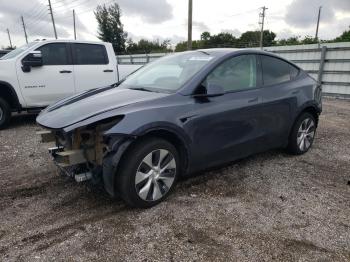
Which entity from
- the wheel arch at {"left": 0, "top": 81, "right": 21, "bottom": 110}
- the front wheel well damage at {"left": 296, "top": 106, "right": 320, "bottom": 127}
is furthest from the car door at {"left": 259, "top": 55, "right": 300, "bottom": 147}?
the wheel arch at {"left": 0, "top": 81, "right": 21, "bottom": 110}

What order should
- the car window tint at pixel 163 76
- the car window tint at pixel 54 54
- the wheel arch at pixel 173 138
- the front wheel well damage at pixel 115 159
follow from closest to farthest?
1. the front wheel well damage at pixel 115 159
2. the wheel arch at pixel 173 138
3. the car window tint at pixel 163 76
4. the car window tint at pixel 54 54

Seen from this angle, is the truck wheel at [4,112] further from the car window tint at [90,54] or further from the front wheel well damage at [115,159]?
the front wheel well damage at [115,159]

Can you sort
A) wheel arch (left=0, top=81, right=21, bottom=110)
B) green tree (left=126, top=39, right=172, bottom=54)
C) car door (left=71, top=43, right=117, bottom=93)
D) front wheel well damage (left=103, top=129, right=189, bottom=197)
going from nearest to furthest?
front wheel well damage (left=103, top=129, right=189, bottom=197) < wheel arch (left=0, top=81, right=21, bottom=110) < car door (left=71, top=43, right=117, bottom=93) < green tree (left=126, top=39, right=172, bottom=54)

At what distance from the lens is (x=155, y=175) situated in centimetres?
331

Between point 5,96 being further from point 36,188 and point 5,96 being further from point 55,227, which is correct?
point 55,227

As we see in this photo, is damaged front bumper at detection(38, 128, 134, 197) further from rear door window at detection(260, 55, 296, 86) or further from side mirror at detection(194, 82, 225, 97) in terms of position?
rear door window at detection(260, 55, 296, 86)

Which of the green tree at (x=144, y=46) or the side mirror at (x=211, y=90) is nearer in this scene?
the side mirror at (x=211, y=90)

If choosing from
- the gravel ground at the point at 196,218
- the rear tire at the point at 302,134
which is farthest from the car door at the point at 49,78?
the rear tire at the point at 302,134

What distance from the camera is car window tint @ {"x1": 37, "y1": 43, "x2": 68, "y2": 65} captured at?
7.13 metres

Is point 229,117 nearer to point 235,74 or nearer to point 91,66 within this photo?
point 235,74

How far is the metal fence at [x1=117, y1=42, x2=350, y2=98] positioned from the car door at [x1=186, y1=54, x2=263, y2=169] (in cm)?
762

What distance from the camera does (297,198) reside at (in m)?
3.65

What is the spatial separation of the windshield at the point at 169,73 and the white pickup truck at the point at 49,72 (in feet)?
10.8

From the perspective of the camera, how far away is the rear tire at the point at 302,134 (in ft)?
15.9
